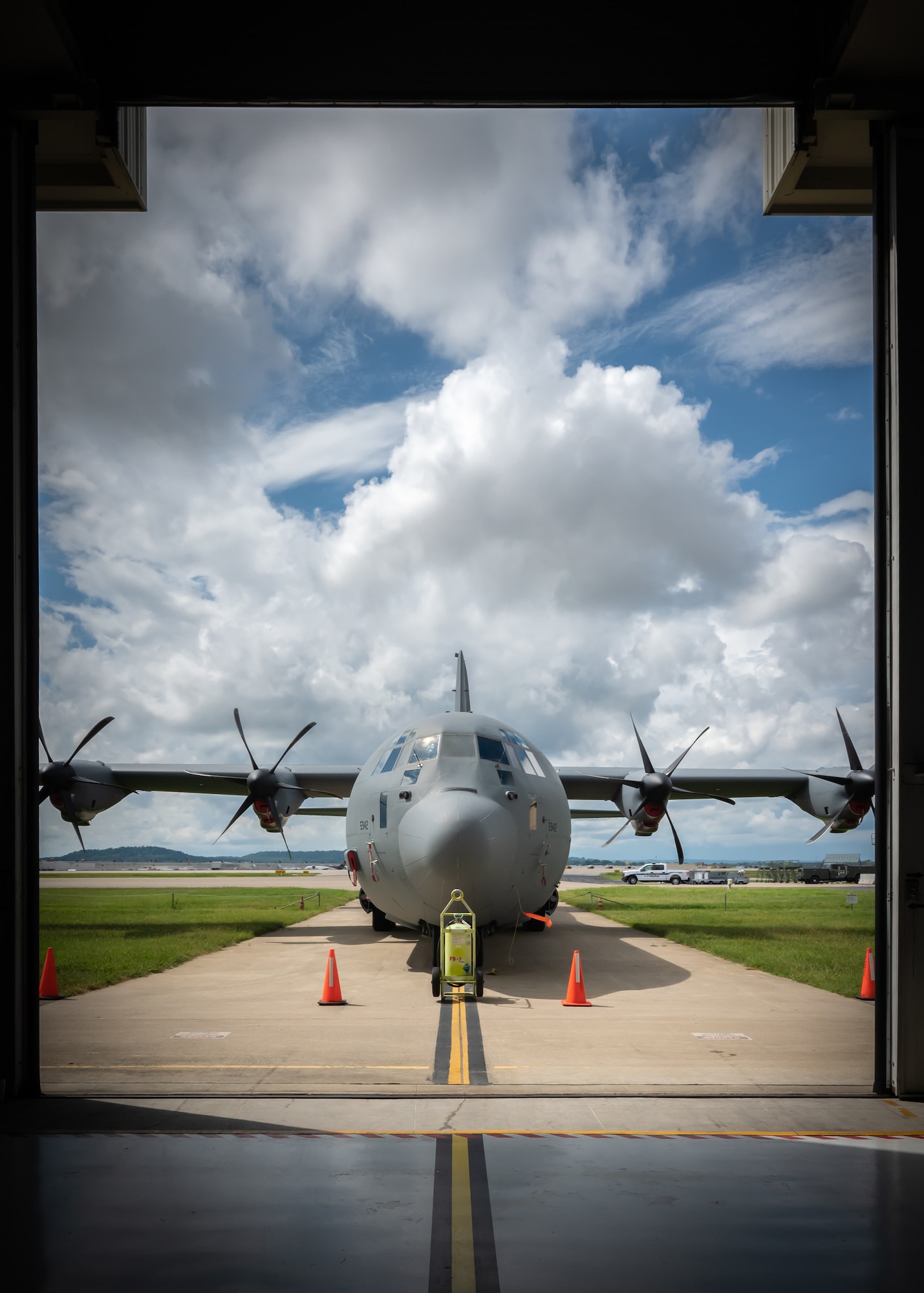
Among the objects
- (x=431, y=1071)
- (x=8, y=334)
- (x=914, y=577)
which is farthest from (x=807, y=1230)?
(x=8, y=334)

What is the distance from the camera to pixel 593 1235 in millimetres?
4629

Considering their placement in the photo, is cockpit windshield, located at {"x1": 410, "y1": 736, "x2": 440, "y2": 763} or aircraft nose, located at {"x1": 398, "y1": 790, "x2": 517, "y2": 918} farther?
cockpit windshield, located at {"x1": 410, "y1": 736, "x2": 440, "y2": 763}

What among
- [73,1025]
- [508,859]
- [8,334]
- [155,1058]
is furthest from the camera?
[508,859]

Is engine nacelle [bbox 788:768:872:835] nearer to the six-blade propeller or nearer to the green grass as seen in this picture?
the green grass

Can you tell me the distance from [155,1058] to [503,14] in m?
9.71

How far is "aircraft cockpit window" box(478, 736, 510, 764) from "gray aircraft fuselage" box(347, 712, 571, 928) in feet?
0.06

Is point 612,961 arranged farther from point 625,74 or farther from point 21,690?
point 625,74

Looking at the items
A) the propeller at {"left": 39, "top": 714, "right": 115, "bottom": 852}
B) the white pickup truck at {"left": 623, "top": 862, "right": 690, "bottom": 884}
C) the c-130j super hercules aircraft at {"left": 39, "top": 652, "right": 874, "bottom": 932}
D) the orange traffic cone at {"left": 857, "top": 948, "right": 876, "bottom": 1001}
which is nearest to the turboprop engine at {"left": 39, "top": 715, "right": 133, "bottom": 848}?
the propeller at {"left": 39, "top": 714, "right": 115, "bottom": 852}

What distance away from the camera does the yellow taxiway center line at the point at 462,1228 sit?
13.7 ft

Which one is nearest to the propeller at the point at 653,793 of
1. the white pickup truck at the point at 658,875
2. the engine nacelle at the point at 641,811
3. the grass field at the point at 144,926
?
the engine nacelle at the point at 641,811

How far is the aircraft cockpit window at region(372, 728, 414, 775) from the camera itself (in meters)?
14.3

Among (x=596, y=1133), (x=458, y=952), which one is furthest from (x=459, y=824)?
(x=596, y=1133)

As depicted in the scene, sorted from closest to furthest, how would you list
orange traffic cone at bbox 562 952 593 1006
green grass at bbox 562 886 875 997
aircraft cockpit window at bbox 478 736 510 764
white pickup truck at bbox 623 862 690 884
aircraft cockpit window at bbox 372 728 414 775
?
orange traffic cone at bbox 562 952 593 1006 → aircraft cockpit window at bbox 478 736 510 764 → aircraft cockpit window at bbox 372 728 414 775 → green grass at bbox 562 886 875 997 → white pickup truck at bbox 623 862 690 884

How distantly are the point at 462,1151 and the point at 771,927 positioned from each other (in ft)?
63.6
